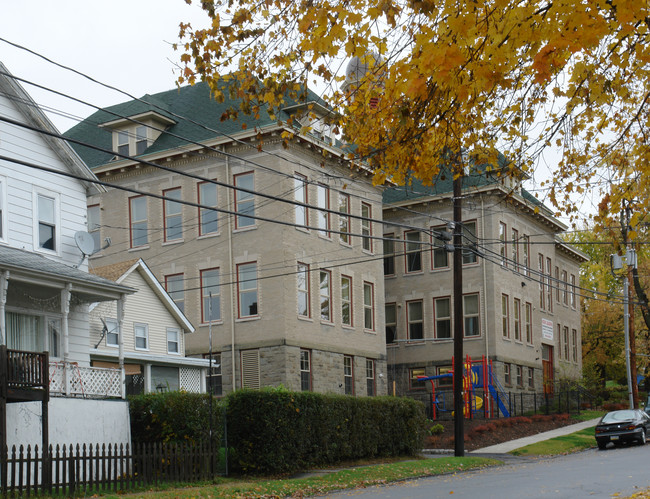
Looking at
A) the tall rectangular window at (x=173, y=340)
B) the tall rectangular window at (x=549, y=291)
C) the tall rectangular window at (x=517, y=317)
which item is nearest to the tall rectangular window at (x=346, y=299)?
the tall rectangular window at (x=173, y=340)

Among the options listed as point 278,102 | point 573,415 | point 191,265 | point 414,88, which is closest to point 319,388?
point 191,265

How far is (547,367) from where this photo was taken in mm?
53094

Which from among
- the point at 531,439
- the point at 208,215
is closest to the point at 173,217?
the point at 208,215

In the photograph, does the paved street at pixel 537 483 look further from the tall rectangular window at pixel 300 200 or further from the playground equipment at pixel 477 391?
the playground equipment at pixel 477 391

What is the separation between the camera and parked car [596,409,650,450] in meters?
32.8

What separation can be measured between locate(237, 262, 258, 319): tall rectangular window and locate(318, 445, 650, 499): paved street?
1307 centimetres

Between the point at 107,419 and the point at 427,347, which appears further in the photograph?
the point at 427,347

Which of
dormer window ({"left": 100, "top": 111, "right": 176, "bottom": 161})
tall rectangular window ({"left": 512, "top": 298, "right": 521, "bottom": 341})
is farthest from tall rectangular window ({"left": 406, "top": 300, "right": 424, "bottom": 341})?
dormer window ({"left": 100, "top": 111, "right": 176, "bottom": 161})

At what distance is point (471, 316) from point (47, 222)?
2662cm

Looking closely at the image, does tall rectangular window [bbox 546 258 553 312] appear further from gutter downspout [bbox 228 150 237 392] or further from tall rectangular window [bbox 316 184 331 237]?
gutter downspout [bbox 228 150 237 392]

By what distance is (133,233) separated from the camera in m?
38.5

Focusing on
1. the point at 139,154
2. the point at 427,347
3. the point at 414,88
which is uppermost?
the point at 139,154

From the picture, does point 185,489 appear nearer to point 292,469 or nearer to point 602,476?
point 292,469

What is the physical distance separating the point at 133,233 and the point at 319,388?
10640 mm
